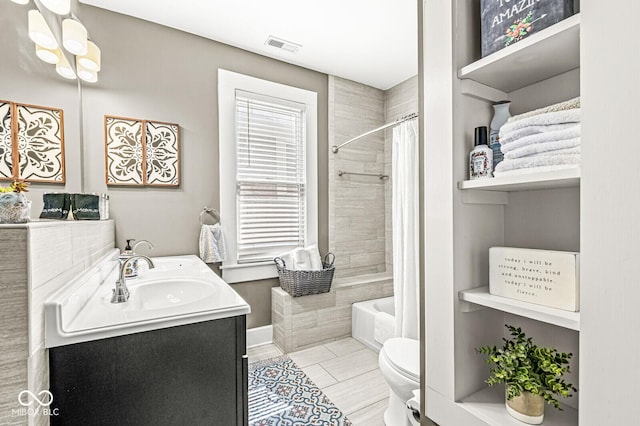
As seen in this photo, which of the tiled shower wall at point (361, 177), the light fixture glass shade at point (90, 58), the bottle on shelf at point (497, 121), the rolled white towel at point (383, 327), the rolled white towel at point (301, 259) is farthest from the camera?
the tiled shower wall at point (361, 177)

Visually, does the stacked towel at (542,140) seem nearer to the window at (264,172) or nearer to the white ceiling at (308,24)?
the white ceiling at (308,24)

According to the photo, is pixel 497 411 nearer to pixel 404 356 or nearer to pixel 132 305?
pixel 404 356

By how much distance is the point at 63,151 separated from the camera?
5.46 feet

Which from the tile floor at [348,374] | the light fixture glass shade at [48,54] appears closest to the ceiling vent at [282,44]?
the light fixture glass shade at [48,54]

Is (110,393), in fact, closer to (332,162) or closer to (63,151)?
(63,151)

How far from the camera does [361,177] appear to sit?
3.27 m

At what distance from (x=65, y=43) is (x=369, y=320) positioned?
2.75 meters

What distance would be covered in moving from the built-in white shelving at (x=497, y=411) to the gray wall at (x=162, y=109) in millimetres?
2105

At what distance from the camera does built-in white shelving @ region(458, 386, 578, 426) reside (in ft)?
2.52

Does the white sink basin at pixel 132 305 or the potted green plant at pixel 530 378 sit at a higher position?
the white sink basin at pixel 132 305

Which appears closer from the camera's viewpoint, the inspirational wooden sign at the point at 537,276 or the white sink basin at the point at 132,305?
the inspirational wooden sign at the point at 537,276

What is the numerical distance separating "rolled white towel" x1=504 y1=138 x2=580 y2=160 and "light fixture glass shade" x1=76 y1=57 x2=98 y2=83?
2.27m

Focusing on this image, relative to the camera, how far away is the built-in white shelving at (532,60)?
667 mm

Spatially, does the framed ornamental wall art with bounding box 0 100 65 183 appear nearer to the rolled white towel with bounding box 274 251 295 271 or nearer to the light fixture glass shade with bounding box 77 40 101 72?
the light fixture glass shade with bounding box 77 40 101 72
